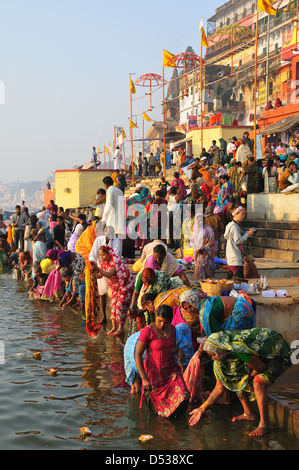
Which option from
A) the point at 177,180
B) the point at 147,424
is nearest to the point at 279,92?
the point at 177,180

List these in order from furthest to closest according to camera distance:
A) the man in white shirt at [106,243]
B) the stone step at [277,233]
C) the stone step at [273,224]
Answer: the stone step at [273,224] → the stone step at [277,233] → the man in white shirt at [106,243]

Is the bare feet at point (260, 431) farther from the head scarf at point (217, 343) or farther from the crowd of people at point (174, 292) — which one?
the head scarf at point (217, 343)

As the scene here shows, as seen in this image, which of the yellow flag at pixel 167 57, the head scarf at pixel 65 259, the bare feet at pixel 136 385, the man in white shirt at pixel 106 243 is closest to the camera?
the bare feet at pixel 136 385

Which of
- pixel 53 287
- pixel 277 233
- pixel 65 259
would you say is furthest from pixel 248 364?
pixel 53 287

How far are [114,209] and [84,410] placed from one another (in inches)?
205

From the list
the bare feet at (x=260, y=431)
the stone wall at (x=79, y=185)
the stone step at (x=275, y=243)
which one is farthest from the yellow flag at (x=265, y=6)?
the bare feet at (x=260, y=431)

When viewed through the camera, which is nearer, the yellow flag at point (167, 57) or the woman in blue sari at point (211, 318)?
the woman in blue sari at point (211, 318)

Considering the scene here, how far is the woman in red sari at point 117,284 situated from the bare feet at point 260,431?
3901 millimetres

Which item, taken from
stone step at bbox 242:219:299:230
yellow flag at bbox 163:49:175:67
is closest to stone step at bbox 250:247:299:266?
stone step at bbox 242:219:299:230

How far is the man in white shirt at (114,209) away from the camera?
991 cm

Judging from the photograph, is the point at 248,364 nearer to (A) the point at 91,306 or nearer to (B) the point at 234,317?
(B) the point at 234,317

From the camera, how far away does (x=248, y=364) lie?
4.82m

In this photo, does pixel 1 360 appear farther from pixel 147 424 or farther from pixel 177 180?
pixel 177 180

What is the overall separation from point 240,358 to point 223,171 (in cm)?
1197
